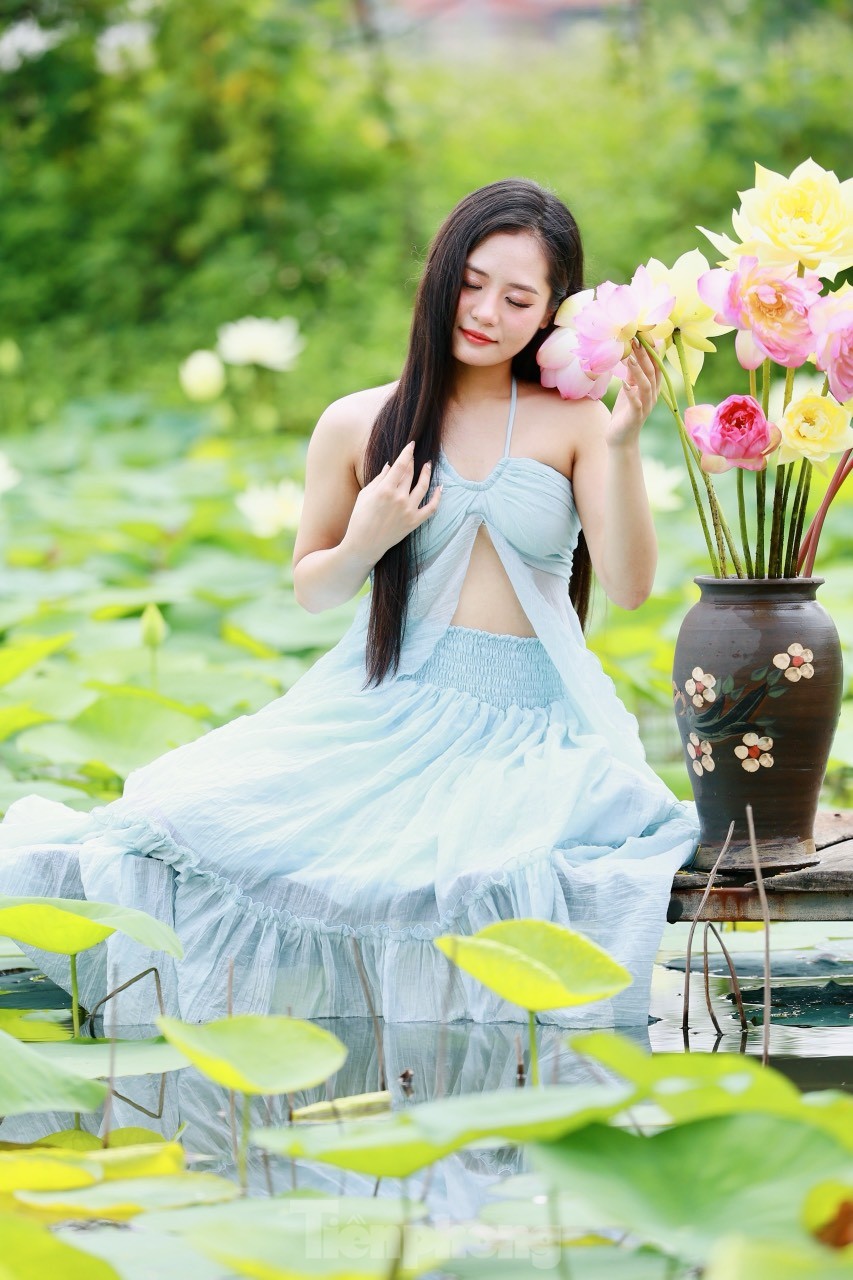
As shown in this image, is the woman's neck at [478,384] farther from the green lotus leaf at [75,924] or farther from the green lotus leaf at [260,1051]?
the green lotus leaf at [260,1051]

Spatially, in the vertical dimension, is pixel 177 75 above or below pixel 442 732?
above

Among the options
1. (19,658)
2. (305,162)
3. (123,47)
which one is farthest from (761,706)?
(123,47)

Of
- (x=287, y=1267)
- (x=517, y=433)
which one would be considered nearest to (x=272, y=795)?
(x=517, y=433)

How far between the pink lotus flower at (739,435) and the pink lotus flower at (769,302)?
5cm

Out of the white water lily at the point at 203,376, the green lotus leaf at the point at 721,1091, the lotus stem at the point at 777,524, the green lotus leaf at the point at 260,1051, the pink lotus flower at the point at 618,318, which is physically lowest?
the green lotus leaf at the point at 260,1051

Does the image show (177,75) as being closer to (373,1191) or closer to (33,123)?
(33,123)

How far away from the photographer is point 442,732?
183 cm

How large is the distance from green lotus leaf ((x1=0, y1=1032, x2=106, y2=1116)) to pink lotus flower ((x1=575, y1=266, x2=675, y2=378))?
0.83m

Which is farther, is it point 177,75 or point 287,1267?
point 177,75

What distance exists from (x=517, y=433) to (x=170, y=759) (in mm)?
533

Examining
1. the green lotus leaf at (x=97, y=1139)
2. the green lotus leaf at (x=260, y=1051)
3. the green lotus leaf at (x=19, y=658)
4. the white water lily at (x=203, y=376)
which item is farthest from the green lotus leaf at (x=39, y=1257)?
the white water lily at (x=203, y=376)

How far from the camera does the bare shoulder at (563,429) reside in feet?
6.09

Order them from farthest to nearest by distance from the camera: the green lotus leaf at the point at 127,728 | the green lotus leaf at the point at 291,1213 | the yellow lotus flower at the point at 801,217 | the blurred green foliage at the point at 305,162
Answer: the blurred green foliage at the point at 305,162 < the green lotus leaf at the point at 127,728 < the yellow lotus flower at the point at 801,217 < the green lotus leaf at the point at 291,1213

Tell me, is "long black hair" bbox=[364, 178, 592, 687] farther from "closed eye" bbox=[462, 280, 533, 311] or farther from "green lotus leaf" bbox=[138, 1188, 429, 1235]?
"green lotus leaf" bbox=[138, 1188, 429, 1235]
